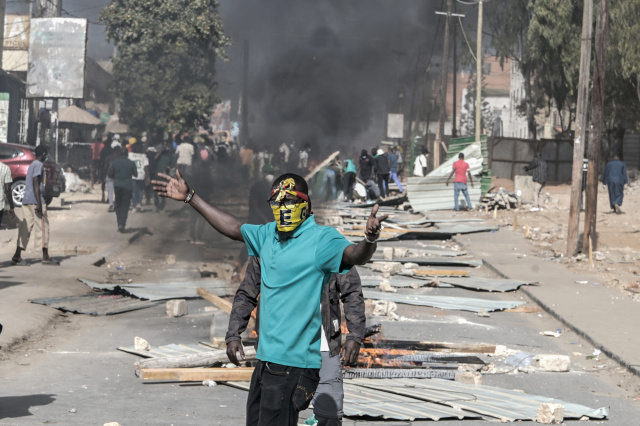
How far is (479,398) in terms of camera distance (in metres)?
6.62

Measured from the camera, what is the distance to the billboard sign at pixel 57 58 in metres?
33.6

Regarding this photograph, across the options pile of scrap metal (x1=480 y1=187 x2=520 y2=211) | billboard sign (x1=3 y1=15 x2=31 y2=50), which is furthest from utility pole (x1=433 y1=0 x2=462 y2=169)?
billboard sign (x1=3 y1=15 x2=31 y2=50)

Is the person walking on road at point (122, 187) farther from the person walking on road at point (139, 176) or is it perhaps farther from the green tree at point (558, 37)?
the green tree at point (558, 37)

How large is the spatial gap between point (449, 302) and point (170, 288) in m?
3.39

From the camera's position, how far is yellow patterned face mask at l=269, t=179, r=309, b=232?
406 centimetres

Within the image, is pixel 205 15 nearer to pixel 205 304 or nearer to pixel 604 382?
pixel 205 304

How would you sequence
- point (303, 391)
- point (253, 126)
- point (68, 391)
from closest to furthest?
point (303, 391), point (68, 391), point (253, 126)

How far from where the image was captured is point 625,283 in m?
13.6

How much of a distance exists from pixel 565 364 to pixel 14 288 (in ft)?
21.3

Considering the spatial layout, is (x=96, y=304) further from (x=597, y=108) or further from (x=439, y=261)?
(x=597, y=108)

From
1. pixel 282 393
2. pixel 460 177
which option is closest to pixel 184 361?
pixel 282 393

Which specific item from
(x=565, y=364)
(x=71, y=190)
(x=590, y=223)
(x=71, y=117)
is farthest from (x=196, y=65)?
(x=565, y=364)

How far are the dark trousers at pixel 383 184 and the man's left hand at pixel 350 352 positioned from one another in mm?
26269

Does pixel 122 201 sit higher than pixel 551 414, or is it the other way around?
pixel 122 201
